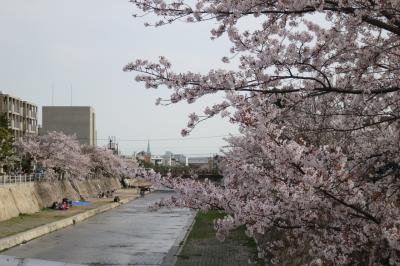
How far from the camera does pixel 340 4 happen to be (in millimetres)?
4406

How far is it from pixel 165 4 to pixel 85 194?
58589 mm

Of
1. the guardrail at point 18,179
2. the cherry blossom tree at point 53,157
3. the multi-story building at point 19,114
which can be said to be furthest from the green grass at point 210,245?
the multi-story building at point 19,114

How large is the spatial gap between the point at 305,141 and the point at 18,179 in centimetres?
3807

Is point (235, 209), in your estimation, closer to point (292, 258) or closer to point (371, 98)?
point (371, 98)

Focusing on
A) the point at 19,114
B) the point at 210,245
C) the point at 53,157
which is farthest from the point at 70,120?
the point at 210,245

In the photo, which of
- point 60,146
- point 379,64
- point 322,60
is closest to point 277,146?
point 322,60

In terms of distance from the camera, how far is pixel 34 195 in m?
40.8

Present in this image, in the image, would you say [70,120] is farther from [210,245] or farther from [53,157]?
→ [210,245]

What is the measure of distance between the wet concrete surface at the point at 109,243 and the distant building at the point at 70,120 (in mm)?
74393

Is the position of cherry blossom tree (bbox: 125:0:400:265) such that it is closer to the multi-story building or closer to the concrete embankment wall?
the concrete embankment wall

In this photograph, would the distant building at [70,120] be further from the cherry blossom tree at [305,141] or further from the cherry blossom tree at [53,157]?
the cherry blossom tree at [305,141]

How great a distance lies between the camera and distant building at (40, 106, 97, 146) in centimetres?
11275

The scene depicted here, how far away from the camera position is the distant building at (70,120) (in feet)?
370

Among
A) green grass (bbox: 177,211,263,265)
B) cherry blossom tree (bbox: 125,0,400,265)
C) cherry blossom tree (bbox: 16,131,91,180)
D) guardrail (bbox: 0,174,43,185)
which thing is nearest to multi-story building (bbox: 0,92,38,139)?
cherry blossom tree (bbox: 16,131,91,180)
